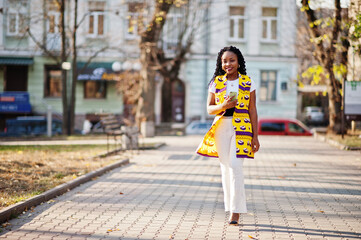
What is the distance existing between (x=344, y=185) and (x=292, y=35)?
27578 millimetres

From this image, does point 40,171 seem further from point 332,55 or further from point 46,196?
point 332,55

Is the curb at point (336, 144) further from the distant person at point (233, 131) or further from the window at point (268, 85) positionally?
the window at point (268, 85)

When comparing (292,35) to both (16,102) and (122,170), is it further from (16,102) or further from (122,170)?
(122,170)

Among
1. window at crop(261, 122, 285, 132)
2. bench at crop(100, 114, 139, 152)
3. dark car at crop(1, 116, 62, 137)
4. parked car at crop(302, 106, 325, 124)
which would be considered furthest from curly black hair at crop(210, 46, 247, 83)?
parked car at crop(302, 106, 325, 124)

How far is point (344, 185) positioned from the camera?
32.6ft

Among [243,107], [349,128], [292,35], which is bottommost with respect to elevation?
[349,128]

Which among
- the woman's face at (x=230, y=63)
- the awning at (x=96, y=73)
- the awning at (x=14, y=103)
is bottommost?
the awning at (x=14, y=103)

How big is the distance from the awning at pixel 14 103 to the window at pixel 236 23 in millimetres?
13410

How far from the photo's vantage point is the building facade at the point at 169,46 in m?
35.6

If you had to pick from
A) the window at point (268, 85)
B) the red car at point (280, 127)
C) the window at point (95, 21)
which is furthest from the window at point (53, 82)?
the red car at point (280, 127)

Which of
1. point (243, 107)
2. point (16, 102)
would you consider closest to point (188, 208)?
point (243, 107)

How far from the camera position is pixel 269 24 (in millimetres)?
37219

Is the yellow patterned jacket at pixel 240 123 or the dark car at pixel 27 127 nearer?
the yellow patterned jacket at pixel 240 123

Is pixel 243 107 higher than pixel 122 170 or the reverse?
higher
